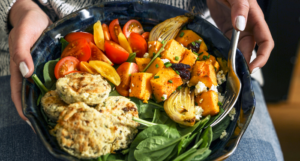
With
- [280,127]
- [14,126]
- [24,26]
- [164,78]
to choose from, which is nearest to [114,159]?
[164,78]

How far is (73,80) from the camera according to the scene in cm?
140

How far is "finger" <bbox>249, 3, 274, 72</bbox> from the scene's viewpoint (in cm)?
169

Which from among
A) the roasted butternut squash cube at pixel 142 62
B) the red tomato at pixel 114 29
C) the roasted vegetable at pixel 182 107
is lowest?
the roasted vegetable at pixel 182 107

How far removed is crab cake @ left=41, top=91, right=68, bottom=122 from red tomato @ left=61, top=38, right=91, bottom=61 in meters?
0.33

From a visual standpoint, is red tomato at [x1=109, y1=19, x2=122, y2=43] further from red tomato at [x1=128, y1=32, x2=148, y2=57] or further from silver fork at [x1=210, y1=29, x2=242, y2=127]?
silver fork at [x1=210, y1=29, x2=242, y2=127]

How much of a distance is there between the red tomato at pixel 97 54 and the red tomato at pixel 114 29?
17 centimetres

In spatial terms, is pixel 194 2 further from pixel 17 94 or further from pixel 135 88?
pixel 17 94

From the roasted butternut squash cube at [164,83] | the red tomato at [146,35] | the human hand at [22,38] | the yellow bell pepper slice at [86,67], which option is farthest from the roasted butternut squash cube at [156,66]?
the human hand at [22,38]

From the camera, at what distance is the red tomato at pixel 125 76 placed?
1580 millimetres

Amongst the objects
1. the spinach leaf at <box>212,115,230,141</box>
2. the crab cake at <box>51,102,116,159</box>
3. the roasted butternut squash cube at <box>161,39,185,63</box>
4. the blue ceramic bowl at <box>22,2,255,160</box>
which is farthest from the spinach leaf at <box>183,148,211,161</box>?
the roasted butternut squash cube at <box>161,39,185,63</box>

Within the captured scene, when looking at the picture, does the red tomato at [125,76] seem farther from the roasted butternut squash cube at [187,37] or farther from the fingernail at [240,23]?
the fingernail at [240,23]

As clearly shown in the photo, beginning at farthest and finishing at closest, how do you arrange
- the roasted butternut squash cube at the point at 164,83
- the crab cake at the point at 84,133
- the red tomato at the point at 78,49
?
the red tomato at the point at 78,49 → the roasted butternut squash cube at the point at 164,83 → the crab cake at the point at 84,133

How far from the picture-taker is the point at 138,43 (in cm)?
174

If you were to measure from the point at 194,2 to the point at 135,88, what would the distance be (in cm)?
117
